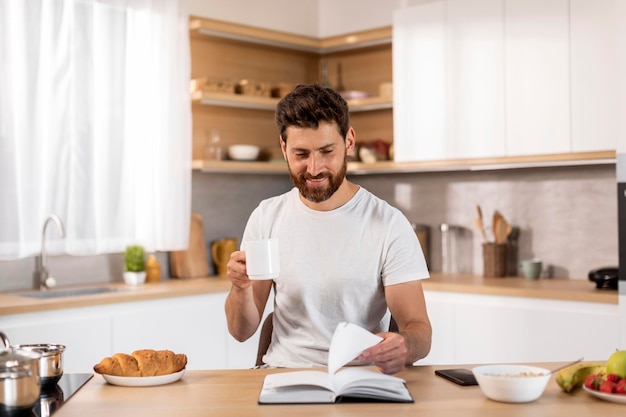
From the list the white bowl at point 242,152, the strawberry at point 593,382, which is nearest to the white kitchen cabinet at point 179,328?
the white bowl at point 242,152

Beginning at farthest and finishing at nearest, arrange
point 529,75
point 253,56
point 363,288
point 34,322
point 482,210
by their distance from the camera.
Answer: point 253,56
point 482,210
point 529,75
point 34,322
point 363,288

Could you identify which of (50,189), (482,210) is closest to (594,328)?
(482,210)

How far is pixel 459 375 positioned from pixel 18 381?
42.2 inches

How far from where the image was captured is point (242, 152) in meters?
5.16

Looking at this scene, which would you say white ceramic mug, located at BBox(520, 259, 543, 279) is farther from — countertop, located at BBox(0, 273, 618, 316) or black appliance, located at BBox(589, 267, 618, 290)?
black appliance, located at BBox(589, 267, 618, 290)

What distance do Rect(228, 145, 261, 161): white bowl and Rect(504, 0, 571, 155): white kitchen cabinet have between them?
150cm

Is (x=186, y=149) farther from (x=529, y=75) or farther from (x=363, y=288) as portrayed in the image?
(x=363, y=288)

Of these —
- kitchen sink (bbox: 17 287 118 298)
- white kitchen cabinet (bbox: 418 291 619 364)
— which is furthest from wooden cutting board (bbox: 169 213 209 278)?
white kitchen cabinet (bbox: 418 291 619 364)

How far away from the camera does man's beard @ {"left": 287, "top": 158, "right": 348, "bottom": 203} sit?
2.76m

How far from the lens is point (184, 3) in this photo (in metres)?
4.80

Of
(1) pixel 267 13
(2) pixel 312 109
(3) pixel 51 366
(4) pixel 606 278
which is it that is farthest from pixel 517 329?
(3) pixel 51 366

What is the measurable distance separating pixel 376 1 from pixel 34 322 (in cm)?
273

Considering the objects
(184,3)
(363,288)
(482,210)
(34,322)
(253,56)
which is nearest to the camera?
(363,288)

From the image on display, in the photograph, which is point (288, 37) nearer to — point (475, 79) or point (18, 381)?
point (475, 79)
